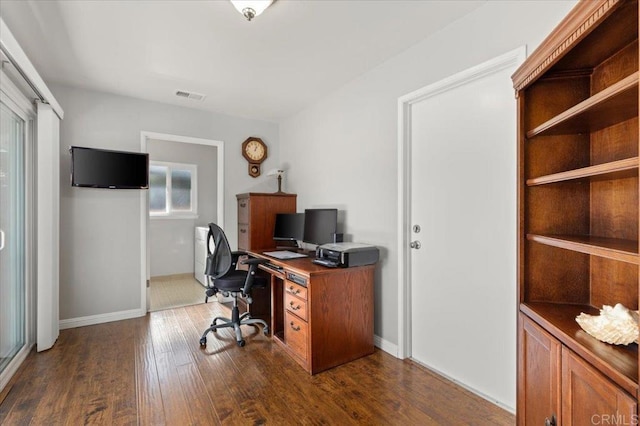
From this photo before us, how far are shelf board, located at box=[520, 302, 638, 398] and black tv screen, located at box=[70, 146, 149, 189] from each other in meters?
3.64

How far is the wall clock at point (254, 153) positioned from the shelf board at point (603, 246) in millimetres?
3483

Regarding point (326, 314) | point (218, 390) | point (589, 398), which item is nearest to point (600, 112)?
point (589, 398)

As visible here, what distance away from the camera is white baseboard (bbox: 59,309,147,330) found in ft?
10.4

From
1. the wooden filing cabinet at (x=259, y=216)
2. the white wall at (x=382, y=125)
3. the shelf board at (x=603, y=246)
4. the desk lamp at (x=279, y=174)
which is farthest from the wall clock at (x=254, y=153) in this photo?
the shelf board at (x=603, y=246)

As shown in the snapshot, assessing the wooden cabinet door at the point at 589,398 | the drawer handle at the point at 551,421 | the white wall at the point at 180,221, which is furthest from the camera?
the white wall at the point at 180,221

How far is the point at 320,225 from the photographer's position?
3084mm

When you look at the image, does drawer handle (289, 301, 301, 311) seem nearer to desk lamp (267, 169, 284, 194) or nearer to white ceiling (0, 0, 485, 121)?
desk lamp (267, 169, 284, 194)

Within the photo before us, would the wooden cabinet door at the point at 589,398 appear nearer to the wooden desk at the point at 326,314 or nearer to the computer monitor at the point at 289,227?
the wooden desk at the point at 326,314

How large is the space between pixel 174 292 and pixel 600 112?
4.90 metres

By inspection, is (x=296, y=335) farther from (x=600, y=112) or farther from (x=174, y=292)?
(x=174, y=292)

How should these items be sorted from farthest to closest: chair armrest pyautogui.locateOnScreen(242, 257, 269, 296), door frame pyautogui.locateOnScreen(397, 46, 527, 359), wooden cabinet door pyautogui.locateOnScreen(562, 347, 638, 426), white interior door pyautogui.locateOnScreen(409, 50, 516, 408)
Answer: chair armrest pyautogui.locateOnScreen(242, 257, 269, 296) < door frame pyautogui.locateOnScreen(397, 46, 527, 359) < white interior door pyautogui.locateOnScreen(409, 50, 516, 408) < wooden cabinet door pyautogui.locateOnScreen(562, 347, 638, 426)

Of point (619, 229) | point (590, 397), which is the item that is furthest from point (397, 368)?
point (619, 229)

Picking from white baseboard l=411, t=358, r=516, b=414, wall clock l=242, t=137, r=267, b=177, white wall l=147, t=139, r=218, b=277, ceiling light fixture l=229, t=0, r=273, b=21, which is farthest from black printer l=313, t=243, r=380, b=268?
white wall l=147, t=139, r=218, b=277

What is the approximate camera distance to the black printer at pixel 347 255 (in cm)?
241
